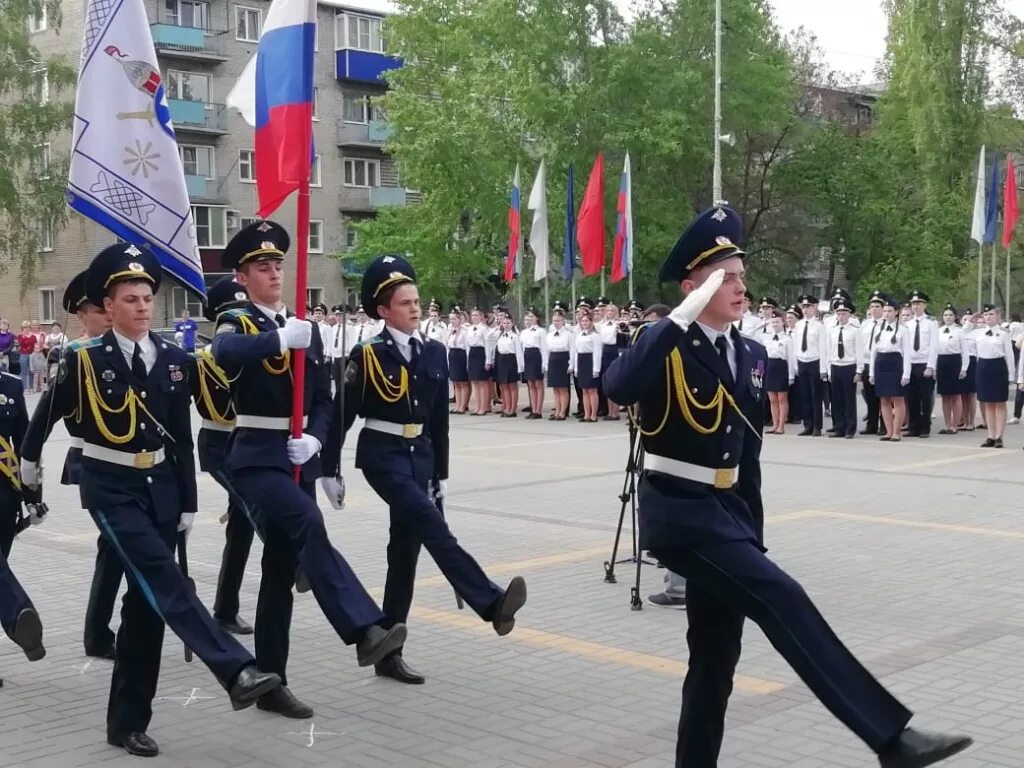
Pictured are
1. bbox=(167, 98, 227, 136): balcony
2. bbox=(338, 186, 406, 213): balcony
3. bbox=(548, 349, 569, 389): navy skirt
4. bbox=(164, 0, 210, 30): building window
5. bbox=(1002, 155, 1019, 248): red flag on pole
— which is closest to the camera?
bbox=(548, 349, 569, 389): navy skirt

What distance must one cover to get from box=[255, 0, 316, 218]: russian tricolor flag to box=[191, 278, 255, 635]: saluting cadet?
640 mm

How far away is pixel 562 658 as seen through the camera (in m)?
7.07

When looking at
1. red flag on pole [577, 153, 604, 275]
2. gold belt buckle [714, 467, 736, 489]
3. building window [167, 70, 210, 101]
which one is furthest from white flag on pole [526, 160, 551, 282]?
building window [167, 70, 210, 101]

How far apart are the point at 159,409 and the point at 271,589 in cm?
106

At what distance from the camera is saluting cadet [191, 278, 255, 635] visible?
280 inches

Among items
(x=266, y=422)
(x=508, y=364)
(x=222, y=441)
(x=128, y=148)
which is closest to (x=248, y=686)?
(x=266, y=422)

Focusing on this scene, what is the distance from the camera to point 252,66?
6.96m

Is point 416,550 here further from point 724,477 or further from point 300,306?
point 724,477

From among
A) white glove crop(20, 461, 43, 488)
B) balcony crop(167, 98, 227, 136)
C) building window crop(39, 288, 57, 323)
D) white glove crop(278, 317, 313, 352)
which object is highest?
balcony crop(167, 98, 227, 136)

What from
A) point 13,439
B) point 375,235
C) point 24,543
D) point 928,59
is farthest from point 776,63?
point 13,439

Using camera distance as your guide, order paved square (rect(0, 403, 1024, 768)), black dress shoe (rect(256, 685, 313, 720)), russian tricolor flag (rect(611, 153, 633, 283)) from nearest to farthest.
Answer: paved square (rect(0, 403, 1024, 768)) → black dress shoe (rect(256, 685, 313, 720)) → russian tricolor flag (rect(611, 153, 633, 283))

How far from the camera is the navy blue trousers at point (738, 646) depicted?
14.3ft

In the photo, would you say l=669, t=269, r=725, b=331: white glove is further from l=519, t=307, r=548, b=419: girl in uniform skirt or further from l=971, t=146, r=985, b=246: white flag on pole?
l=971, t=146, r=985, b=246: white flag on pole

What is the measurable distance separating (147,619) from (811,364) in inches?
628
